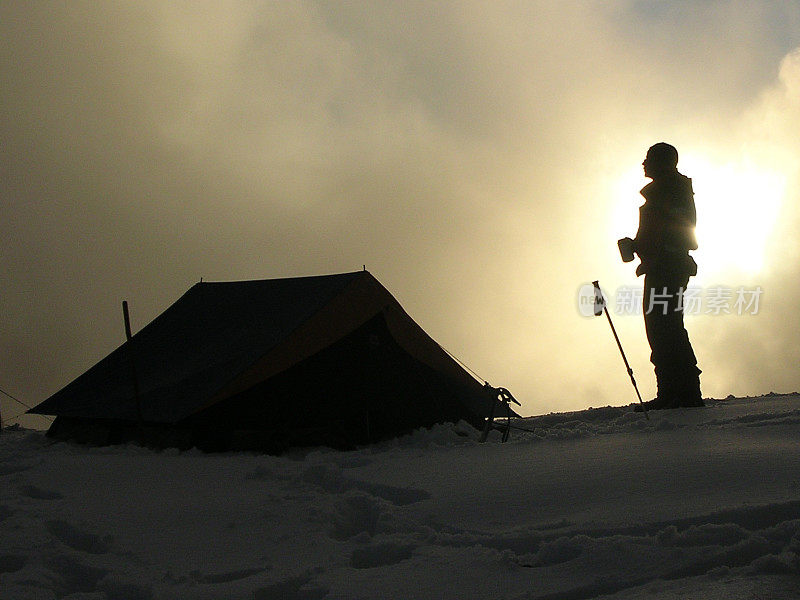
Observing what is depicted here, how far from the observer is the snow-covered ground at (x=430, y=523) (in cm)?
349

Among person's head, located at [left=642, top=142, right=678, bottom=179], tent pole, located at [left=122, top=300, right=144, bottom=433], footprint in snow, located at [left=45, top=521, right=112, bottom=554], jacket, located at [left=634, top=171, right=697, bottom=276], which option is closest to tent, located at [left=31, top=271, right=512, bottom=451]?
tent pole, located at [left=122, top=300, right=144, bottom=433]

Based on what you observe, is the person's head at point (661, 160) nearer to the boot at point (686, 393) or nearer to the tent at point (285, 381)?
the boot at point (686, 393)

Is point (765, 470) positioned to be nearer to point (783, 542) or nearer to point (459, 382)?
point (783, 542)

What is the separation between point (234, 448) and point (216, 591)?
3.67 metres

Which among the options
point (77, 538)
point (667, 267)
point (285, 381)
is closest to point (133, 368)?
point (285, 381)

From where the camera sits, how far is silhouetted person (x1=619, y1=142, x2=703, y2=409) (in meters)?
8.70

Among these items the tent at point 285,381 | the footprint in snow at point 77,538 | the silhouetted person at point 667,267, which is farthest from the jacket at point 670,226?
the footprint in snow at point 77,538

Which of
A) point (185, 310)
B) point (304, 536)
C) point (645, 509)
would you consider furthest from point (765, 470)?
point (185, 310)

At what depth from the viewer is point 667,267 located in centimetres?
888

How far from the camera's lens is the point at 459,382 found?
29.2 feet

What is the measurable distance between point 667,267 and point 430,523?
547 centimetres

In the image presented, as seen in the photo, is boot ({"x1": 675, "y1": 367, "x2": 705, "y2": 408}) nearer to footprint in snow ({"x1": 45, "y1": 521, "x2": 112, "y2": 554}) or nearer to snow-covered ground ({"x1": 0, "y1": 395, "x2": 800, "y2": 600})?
snow-covered ground ({"x1": 0, "y1": 395, "x2": 800, "y2": 600})

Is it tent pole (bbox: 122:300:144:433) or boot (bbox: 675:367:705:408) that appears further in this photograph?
boot (bbox: 675:367:705:408)

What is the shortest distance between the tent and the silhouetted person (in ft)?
6.65
